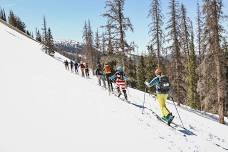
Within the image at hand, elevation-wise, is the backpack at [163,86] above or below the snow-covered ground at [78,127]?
above

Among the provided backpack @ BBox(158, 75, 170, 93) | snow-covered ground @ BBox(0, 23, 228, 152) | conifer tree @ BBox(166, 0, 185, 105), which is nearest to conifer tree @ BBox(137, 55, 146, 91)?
conifer tree @ BBox(166, 0, 185, 105)

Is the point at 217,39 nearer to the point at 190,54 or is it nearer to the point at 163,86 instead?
the point at 163,86

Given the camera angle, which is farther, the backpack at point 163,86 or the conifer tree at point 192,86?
the conifer tree at point 192,86

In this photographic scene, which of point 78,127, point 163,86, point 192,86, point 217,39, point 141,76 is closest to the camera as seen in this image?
point 78,127

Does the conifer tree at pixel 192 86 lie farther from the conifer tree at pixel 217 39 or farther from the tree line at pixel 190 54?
the conifer tree at pixel 217 39

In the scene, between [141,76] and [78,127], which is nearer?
[78,127]

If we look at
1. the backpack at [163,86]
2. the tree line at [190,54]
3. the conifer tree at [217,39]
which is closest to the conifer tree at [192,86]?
the tree line at [190,54]

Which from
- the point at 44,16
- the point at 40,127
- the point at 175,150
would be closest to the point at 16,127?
the point at 40,127

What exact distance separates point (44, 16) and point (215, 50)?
67150 millimetres

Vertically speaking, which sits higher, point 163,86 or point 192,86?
point 163,86

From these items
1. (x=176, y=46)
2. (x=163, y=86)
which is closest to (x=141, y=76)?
(x=176, y=46)

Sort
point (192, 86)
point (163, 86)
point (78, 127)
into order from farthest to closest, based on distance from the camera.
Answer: point (192, 86)
point (163, 86)
point (78, 127)

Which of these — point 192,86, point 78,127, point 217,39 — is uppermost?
point 217,39

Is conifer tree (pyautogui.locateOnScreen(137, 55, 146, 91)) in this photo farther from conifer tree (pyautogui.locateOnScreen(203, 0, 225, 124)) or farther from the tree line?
conifer tree (pyautogui.locateOnScreen(203, 0, 225, 124))
